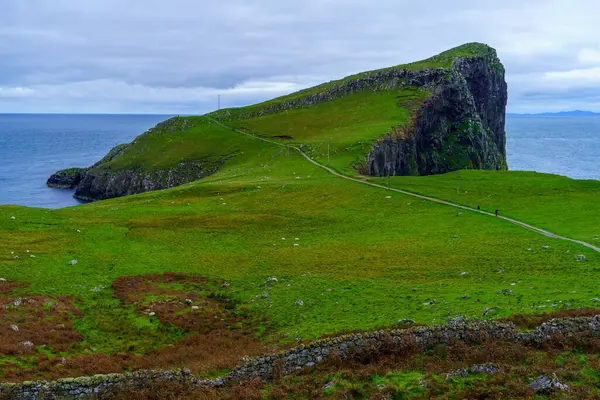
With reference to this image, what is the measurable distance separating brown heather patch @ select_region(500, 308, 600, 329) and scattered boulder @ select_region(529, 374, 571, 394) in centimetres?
521

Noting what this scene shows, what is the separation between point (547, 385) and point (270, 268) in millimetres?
28816

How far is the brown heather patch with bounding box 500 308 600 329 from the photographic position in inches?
952

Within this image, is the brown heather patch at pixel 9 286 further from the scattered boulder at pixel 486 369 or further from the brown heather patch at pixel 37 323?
the scattered boulder at pixel 486 369

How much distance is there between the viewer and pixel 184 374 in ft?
71.0

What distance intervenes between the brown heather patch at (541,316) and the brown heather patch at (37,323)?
26284 mm

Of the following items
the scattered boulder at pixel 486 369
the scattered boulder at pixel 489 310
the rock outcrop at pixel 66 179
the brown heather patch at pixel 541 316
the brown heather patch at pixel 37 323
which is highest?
the rock outcrop at pixel 66 179

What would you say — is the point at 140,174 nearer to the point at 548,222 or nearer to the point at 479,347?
the point at 548,222

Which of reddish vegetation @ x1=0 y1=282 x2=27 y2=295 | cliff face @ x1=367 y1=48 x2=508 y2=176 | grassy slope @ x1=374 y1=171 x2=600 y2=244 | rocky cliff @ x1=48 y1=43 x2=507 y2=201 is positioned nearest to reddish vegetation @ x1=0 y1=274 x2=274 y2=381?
reddish vegetation @ x1=0 y1=282 x2=27 y2=295

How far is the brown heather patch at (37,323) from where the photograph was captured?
2692cm

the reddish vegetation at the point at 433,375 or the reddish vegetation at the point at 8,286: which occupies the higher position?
the reddish vegetation at the point at 8,286

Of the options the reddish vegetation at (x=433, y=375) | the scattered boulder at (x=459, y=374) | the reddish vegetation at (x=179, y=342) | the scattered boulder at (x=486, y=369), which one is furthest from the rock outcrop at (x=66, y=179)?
the scattered boulder at (x=486, y=369)

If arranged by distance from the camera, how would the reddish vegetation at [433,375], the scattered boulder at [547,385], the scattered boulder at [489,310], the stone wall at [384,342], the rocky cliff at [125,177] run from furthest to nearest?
the rocky cliff at [125,177], the scattered boulder at [489,310], the stone wall at [384,342], the reddish vegetation at [433,375], the scattered boulder at [547,385]

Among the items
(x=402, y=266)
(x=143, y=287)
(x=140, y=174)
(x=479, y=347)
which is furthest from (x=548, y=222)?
(x=140, y=174)

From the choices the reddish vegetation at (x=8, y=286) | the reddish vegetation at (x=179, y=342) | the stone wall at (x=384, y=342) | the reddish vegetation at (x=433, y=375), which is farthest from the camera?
the reddish vegetation at (x=8, y=286)
